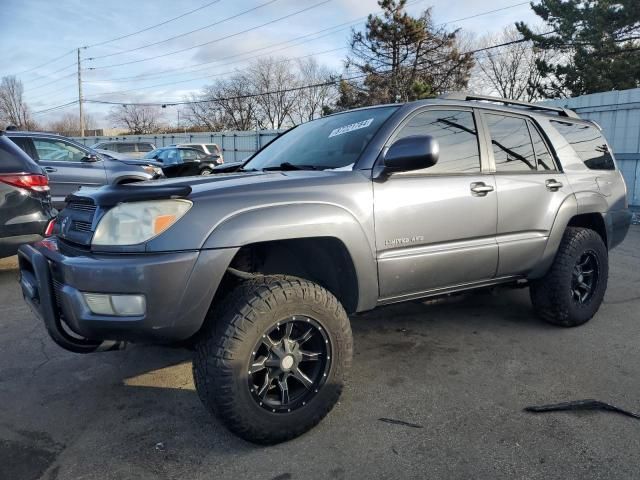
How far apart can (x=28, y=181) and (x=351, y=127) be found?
3808 millimetres

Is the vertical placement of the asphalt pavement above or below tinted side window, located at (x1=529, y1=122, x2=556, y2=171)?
below

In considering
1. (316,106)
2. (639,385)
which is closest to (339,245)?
(639,385)

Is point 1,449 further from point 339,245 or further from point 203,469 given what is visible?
point 339,245

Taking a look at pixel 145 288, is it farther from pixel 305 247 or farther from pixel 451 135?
pixel 451 135

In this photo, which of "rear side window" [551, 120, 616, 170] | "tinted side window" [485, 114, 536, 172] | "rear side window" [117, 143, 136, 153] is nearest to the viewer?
"tinted side window" [485, 114, 536, 172]

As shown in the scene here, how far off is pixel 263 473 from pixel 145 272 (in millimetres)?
1043

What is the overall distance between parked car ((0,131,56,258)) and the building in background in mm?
10950

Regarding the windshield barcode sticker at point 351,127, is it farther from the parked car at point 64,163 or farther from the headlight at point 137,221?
the parked car at point 64,163

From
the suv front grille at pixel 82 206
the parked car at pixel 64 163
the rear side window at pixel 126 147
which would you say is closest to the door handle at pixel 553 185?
the suv front grille at pixel 82 206

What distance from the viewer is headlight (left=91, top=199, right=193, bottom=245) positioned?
2234mm

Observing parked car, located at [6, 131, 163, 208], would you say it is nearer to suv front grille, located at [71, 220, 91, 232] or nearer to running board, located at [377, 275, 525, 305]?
suv front grille, located at [71, 220, 91, 232]

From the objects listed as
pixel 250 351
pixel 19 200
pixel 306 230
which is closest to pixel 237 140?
pixel 19 200

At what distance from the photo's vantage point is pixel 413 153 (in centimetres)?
264

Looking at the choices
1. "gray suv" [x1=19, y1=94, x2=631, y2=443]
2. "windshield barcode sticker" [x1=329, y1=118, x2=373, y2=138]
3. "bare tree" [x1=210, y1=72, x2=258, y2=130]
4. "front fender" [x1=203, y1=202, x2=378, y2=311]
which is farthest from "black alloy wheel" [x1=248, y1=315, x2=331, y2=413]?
"bare tree" [x1=210, y1=72, x2=258, y2=130]
